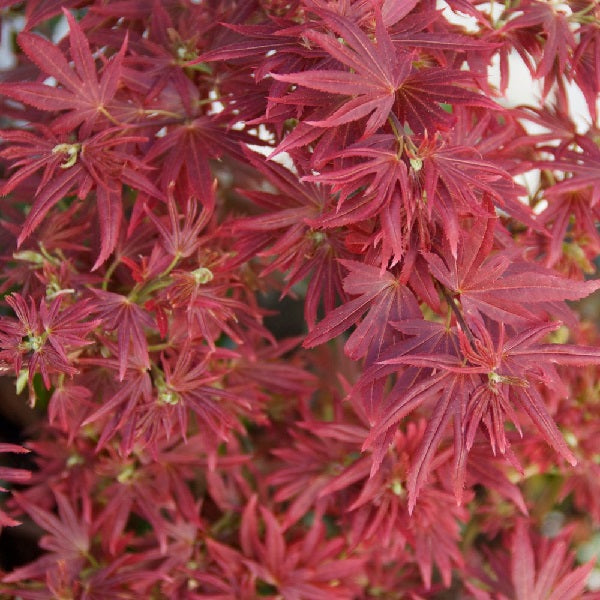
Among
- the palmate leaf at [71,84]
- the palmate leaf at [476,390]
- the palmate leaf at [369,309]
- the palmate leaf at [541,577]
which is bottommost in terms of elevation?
the palmate leaf at [541,577]

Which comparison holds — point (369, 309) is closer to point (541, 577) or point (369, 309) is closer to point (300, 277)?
point (300, 277)

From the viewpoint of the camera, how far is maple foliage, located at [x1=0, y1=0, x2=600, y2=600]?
58 cm

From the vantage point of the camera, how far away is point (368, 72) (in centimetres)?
56

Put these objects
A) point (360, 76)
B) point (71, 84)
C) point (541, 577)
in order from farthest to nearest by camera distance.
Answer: point (541, 577)
point (71, 84)
point (360, 76)

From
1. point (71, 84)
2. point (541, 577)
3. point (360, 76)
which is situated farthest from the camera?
point (541, 577)

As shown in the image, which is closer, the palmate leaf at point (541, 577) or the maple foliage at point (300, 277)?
the maple foliage at point (300, 277)

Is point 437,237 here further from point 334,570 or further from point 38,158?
point 334,570

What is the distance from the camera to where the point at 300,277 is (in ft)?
2.32

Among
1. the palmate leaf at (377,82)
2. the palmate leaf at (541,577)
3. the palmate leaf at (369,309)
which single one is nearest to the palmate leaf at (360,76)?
the palmate leaf at (377,82)

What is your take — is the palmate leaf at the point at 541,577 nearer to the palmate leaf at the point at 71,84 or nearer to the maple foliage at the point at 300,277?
the maple foliage at the point at 300,277

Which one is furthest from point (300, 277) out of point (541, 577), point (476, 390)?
point (541, 577)

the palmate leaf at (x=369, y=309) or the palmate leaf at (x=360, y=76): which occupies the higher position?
the palmate leaf at (x=360, y=76)

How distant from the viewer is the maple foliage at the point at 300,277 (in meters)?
0.58

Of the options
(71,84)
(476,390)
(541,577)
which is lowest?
(541,577)
